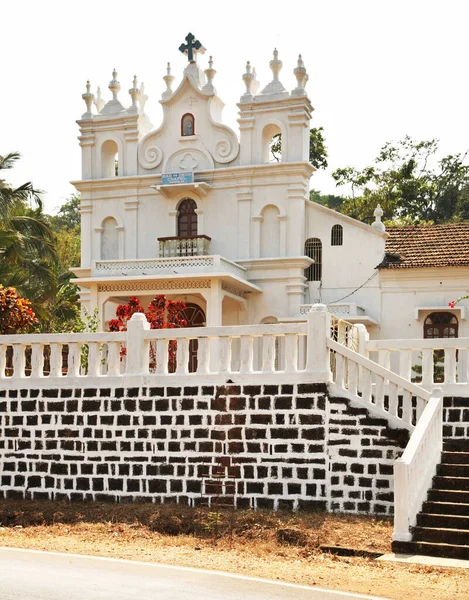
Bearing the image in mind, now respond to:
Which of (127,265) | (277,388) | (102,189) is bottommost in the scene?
(277,388)

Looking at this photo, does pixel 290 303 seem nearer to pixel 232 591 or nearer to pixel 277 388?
pixel 277 388

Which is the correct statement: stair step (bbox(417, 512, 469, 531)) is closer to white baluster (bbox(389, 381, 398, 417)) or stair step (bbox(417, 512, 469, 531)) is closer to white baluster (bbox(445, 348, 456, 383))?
white baluster (bbox(389, 381, 398, 417))

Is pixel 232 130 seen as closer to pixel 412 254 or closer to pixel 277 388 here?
pixel 412 254

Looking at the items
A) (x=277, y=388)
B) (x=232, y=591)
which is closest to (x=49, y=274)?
(x=277, y=388)

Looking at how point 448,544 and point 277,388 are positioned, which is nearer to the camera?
point 448,544

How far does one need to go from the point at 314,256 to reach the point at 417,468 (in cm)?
1841

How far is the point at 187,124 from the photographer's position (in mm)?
30938

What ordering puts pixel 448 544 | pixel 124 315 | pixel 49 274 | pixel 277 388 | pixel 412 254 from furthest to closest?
pixel 49 274 < pixel 412 254 < pixel 124 315 < pixel 277 388 < pixel 448 544

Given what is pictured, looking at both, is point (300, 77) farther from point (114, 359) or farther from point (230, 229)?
point (114, 359)

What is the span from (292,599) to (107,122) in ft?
79.7

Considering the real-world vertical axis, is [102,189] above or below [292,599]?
above

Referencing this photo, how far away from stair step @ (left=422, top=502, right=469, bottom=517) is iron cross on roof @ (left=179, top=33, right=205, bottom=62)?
22.1m

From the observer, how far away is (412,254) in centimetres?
2848

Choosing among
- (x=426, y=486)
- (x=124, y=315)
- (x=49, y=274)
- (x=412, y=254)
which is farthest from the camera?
(x=49, y=274)
